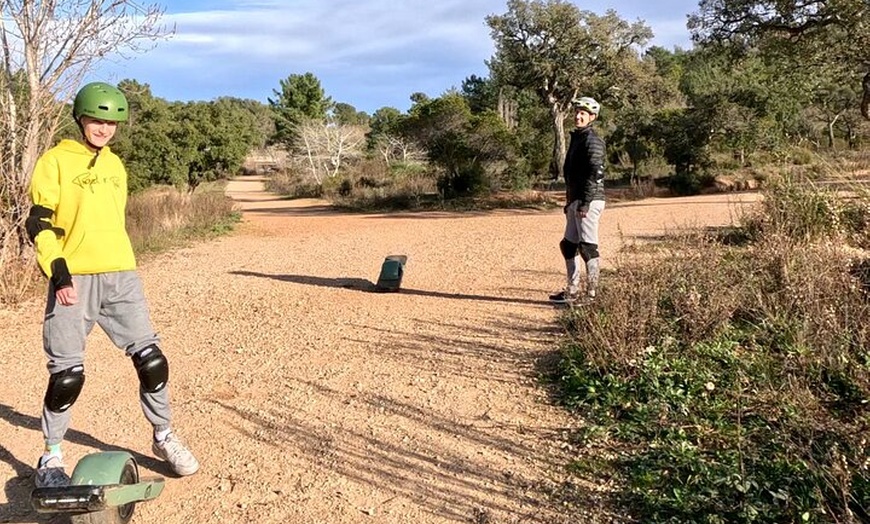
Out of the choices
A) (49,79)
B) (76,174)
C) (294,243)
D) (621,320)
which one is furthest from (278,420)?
(294,243)

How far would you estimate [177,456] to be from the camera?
10.9ft

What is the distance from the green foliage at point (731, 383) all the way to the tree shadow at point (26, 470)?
245 centimetres

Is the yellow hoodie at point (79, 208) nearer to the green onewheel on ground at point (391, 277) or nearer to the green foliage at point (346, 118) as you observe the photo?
the green onewheel on ground at point (391, 277)

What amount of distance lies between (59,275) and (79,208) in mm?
372

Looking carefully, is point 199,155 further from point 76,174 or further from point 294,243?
point 76,174

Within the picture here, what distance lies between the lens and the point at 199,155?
2041 centimetres

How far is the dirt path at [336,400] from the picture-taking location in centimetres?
307

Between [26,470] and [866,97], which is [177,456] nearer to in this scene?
[26,470]

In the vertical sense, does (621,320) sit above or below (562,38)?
below

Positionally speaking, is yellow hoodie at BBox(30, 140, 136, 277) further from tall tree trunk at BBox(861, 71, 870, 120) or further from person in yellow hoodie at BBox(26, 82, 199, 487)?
tall tree trunk at BBox(861, 71, 870, 120)

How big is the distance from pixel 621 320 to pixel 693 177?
17964 mm

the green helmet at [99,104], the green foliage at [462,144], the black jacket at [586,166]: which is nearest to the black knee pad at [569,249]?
the black jacket at [586,166]

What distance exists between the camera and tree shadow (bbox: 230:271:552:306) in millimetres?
6676

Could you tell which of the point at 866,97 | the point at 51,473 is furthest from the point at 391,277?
the point at 866,97
